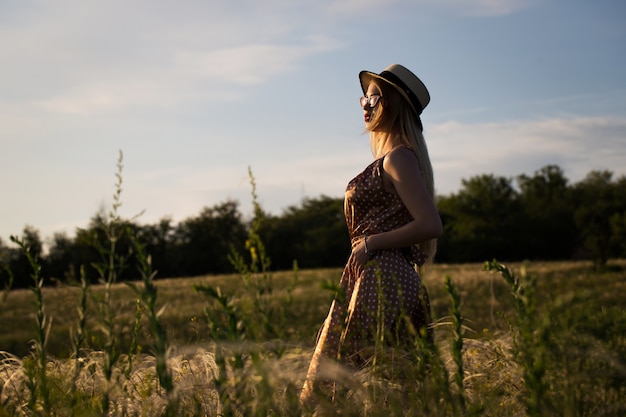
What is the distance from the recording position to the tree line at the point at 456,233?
60438mm

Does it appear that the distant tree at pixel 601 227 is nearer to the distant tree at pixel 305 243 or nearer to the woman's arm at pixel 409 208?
the distant tree at pixel 305 243

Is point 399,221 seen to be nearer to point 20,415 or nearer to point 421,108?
point 421,108

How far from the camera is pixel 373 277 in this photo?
3.82 metres

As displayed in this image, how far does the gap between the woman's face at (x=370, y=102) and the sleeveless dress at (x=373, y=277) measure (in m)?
0.36

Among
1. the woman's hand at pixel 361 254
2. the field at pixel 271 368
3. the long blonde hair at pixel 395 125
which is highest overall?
the long blonde hair at pixel 395 125

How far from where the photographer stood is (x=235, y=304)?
5.76 feet

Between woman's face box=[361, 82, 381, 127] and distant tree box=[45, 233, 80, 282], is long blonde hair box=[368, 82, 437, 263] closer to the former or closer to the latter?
woman's face box=[361, 82, 381, 127]

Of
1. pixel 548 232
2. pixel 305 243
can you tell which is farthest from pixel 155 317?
pixel 548 232

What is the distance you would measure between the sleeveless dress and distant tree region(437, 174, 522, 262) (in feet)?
248

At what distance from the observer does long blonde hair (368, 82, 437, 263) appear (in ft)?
13.5

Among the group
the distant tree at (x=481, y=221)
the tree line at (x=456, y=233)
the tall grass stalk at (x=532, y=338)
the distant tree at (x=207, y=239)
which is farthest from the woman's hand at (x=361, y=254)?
the distant tree at (x=481, y=221)

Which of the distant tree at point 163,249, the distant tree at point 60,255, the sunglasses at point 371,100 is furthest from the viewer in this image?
the distant tree at point 163,249

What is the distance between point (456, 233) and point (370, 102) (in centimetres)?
8498

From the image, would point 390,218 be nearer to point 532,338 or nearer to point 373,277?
point 373,277
